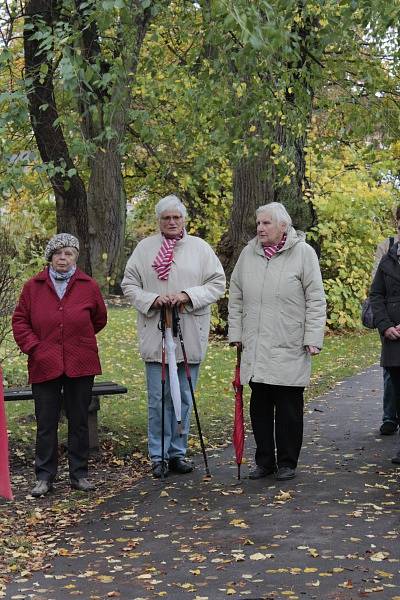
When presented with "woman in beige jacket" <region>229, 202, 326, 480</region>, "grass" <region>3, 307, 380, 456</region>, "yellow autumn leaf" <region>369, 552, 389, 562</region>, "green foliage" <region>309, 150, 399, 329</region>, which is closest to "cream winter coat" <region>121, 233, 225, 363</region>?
"woman in beige jacket" <region>229, 202, 326, 480</region>

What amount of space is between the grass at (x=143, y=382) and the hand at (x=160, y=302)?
1.79 metres

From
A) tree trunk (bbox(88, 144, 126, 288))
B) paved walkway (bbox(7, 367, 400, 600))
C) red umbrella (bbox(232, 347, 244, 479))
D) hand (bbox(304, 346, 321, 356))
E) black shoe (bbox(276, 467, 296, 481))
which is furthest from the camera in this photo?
tree trunk (bbox(88, 144, 126, 288))

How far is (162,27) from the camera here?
37.6 feet

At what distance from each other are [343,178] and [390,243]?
12478 millimetres

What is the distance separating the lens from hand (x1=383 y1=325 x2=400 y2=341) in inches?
320

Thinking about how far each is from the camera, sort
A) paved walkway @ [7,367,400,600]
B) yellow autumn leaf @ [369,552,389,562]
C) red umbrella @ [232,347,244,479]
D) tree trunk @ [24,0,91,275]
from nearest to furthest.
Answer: paved walkway @ [7,367,400,600], yellow autumn leaf @ [369,552,389,562], red umbrella @ [232,347,244,479], tree trunk @ [24,0,91,275]

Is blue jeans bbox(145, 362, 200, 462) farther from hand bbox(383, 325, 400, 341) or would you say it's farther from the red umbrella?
hand bbox(383, 325, 400, 341)

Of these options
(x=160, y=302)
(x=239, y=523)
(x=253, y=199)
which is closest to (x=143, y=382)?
(x=253, y=199)

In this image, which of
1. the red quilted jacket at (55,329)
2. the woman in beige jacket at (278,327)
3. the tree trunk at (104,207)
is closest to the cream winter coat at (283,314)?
the woman in beige jacket at (278,327)

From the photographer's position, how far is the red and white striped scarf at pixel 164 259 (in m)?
8.00

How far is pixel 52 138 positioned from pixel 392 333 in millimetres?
3475

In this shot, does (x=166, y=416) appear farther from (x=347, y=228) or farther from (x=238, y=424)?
(x=347, y=228)

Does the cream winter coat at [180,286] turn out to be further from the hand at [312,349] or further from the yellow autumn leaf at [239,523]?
the yellow autumn leaf at [239,523]

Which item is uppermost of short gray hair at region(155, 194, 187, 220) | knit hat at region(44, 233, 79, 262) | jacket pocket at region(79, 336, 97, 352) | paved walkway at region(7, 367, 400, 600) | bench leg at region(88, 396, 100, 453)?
short gray hair at region(155, 194, 187, 220)
